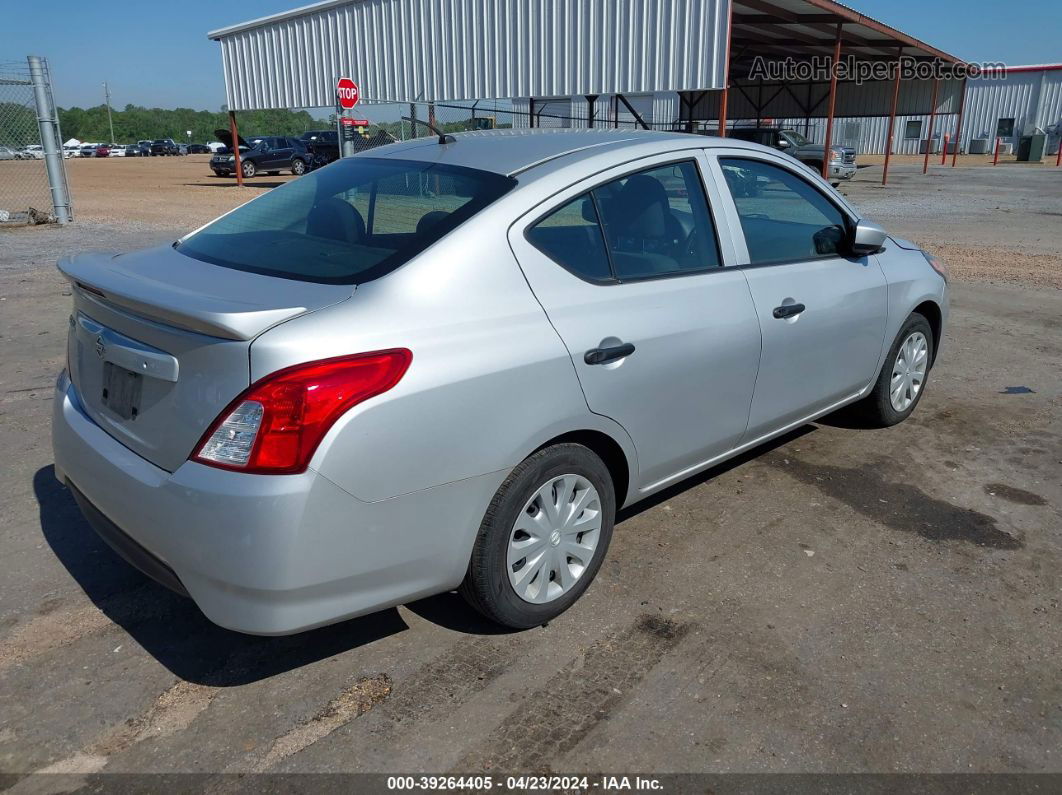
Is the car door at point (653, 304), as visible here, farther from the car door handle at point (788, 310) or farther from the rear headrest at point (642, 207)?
the car door handle at point (788, 310)

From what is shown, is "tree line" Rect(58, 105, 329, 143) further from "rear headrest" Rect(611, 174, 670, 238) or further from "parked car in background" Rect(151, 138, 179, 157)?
"rear headrest" Rect(611, 174, 670, 238)

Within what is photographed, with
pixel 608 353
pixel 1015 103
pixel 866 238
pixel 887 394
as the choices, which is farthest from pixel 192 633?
pixel 1015 103

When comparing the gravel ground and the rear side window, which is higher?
the rear side window

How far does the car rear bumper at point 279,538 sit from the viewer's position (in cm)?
231

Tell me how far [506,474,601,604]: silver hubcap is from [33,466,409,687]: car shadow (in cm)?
54

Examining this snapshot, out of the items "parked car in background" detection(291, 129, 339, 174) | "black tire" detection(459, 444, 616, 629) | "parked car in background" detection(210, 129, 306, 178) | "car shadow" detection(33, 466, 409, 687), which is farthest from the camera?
"parked car in background" detection(291, 129, 339, 174)

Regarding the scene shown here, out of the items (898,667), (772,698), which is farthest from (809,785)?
(898,667)

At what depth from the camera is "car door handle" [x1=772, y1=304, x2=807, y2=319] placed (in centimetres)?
374

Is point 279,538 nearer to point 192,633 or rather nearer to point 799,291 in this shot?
point 192,633

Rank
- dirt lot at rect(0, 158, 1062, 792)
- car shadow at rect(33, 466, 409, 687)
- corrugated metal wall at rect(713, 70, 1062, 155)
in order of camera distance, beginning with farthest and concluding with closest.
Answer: corrugated metal wall at rect(713, 70, 1062, 155), car shadow at rect(33, 466, 409, 687), dirt lot at rect(0, 158, 1062, 792)

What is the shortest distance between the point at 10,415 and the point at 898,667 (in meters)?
5.06

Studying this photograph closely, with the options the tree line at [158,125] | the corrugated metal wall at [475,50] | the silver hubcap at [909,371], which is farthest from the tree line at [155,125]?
the silver hubcap at [909,371]

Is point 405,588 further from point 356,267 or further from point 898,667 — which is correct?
point 898,667

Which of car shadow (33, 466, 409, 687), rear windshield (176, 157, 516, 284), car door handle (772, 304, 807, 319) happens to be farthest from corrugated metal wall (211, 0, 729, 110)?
car shadow (33, 466, 409, 687)
